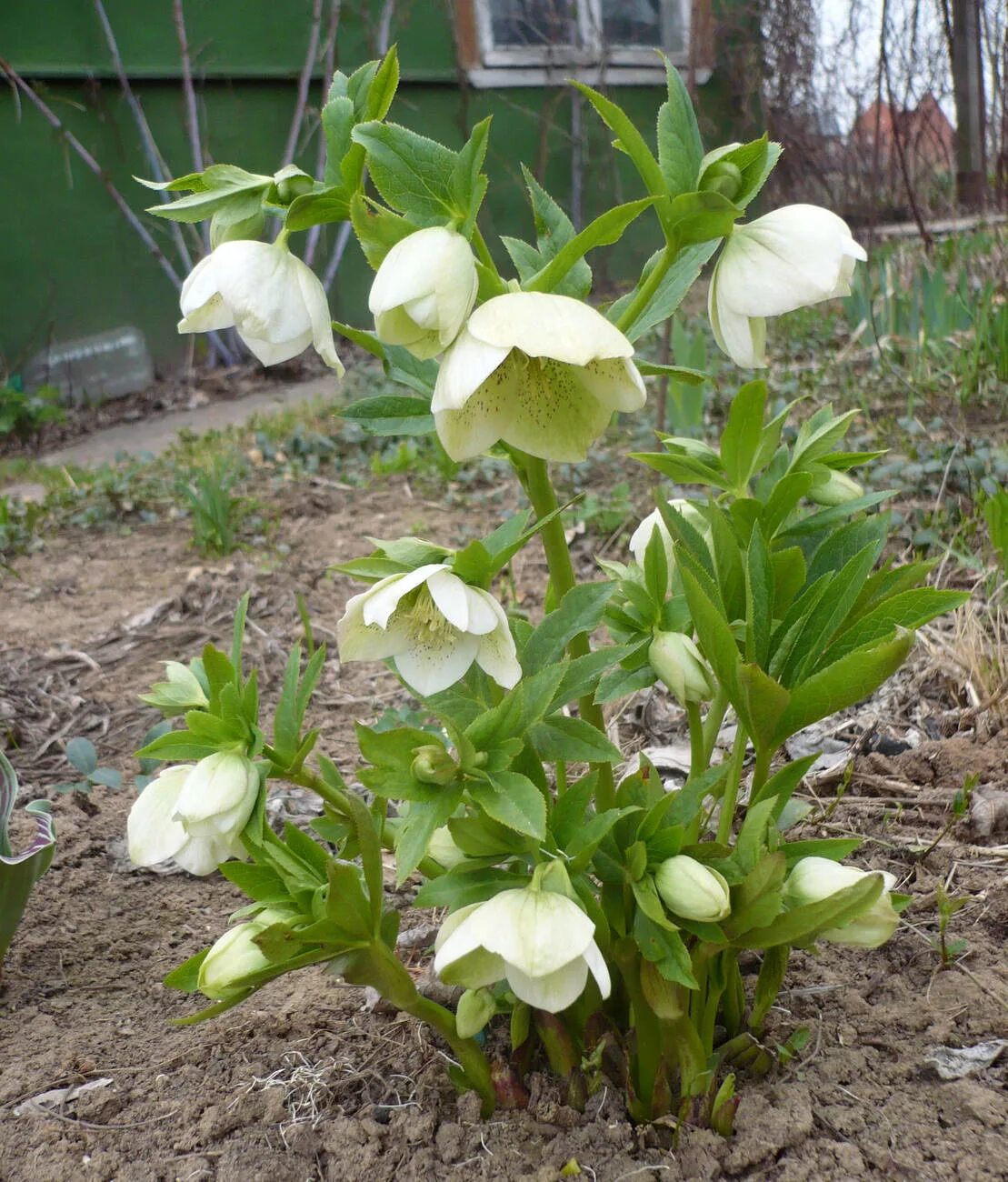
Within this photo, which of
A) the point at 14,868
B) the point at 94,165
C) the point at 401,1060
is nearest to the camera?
the point at 401,1060

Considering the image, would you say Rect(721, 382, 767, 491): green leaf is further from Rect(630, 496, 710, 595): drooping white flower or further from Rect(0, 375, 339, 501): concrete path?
Rect(0, 375, 339, 501): concrete path

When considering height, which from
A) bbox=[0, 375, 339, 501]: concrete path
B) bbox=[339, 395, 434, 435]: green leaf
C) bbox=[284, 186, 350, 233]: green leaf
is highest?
bbox=[284, 186, 350, 233]: green leaf

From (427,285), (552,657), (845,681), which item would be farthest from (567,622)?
(427,285)

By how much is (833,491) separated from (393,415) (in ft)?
1.48

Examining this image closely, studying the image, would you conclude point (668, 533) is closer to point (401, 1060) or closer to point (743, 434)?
point (743, 434)

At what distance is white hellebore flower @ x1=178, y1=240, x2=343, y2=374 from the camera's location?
3.08 feet

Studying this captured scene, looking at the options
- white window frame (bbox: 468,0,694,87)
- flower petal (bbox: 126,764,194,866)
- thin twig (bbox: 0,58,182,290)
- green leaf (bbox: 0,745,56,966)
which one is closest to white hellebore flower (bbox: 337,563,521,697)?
flower petal (bbox: 126,764,194,866)

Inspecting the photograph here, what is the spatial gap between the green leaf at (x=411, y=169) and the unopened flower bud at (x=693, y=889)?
58cm

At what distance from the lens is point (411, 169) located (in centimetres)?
87

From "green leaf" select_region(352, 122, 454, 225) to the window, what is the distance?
6.50 metres

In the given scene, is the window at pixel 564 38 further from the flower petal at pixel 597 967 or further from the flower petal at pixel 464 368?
the flower petal at pixel 597 967

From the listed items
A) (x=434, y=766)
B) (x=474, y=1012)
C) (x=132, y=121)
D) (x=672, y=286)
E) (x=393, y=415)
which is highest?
(x=132, y=121)

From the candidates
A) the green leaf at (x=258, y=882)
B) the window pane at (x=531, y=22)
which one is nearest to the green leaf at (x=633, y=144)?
the green leaf at (x=258, y=882)

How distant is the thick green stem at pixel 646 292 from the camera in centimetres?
A: 94
